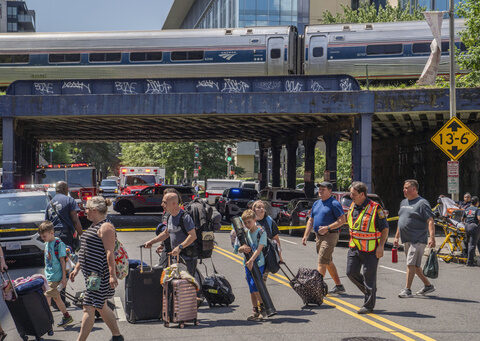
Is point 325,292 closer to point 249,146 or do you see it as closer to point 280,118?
point 280,118

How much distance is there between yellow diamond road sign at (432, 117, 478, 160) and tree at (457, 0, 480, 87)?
272 inches

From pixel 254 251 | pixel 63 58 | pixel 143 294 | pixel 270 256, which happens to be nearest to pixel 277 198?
pixel 63 58

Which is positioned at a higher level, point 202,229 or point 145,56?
point 145,56

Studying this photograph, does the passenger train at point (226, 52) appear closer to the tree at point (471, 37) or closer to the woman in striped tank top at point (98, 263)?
the tree at point (471, 37)

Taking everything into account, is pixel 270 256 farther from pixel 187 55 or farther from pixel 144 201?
pixel 144 201

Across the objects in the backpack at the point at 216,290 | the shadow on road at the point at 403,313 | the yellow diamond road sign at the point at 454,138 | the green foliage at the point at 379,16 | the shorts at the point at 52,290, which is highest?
the green foliage at the point at 379,16

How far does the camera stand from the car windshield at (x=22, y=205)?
16.2 m

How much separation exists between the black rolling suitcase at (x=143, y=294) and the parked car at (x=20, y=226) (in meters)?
6.55

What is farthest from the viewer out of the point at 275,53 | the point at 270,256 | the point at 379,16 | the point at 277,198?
the point at 379,16

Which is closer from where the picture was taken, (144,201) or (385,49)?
(385,49)

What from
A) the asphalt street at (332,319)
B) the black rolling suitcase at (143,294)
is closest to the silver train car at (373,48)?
the asphalt street at (332,319)

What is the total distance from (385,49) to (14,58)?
16807mm

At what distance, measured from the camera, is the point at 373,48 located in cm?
2864

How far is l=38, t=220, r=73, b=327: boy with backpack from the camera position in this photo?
8766mm
